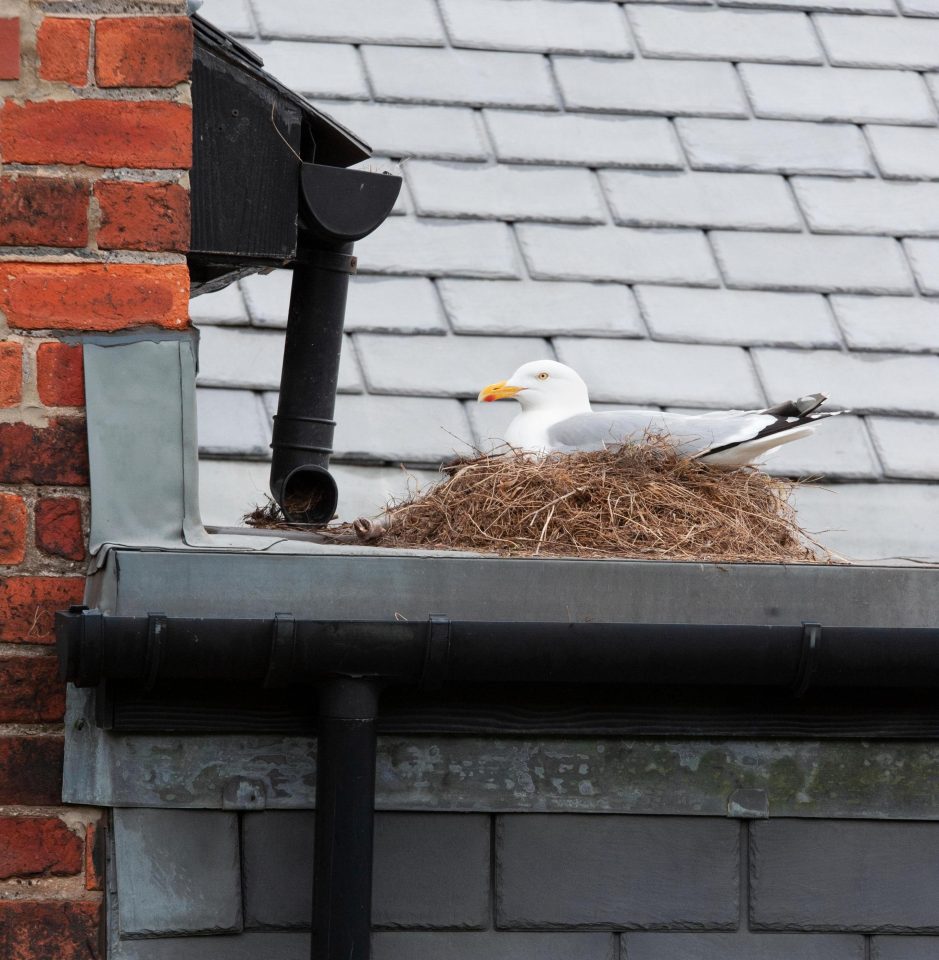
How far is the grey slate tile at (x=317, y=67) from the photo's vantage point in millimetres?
3812

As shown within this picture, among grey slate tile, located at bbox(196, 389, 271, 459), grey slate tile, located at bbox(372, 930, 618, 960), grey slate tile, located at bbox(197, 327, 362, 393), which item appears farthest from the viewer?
grey slate tile, located at bbox(197, 327, 362, 393)

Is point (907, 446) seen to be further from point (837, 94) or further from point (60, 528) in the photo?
point (60, 528)

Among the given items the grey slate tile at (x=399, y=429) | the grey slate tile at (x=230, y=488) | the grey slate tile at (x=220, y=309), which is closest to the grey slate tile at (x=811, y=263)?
the grey slate tile at (x=399, y=429)

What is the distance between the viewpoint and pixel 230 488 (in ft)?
9.98

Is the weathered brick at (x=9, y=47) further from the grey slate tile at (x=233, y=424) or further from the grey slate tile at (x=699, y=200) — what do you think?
the grey slate tile at (x=699, y=200)

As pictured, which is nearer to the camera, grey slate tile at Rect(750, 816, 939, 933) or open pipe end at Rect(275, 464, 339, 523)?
grey slate tile at Rect(750, 816, 939, 933)

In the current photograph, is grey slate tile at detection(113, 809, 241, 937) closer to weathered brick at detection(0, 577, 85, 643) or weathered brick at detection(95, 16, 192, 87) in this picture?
weathered brick at detection(0, 577, 85, 643)

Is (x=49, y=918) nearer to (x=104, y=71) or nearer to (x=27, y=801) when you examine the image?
(x=27, y=801)

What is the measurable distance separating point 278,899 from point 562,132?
2.24 meters

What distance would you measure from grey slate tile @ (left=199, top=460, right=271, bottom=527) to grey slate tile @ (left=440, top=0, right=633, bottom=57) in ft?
4.94

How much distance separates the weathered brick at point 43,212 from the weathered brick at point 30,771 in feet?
2.48

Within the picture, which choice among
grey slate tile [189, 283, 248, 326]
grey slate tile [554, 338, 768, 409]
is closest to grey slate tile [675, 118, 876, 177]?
grey slate tile [554, 338, 768, 409]

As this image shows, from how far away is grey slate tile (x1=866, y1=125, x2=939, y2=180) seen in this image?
389cm

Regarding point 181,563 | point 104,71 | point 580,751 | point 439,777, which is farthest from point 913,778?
point 104,71
